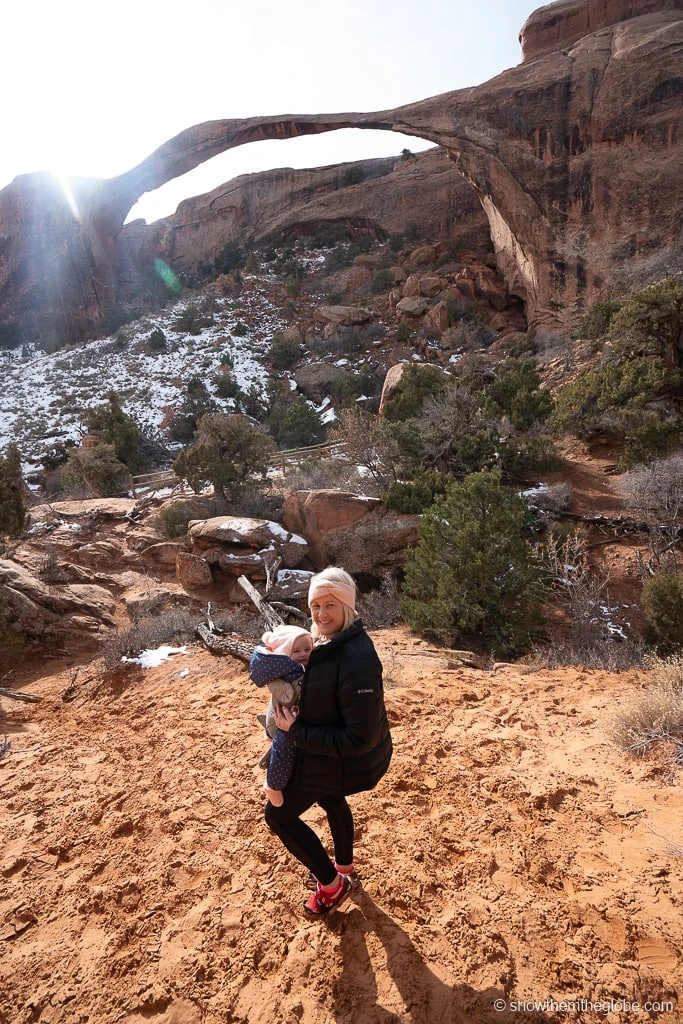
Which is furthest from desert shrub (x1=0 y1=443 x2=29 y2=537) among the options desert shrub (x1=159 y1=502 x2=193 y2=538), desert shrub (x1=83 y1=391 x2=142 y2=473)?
desert shrub (x1=83 y1=391 x2=142 y2=473)

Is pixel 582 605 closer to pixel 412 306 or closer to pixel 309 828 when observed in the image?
pixel 309 828

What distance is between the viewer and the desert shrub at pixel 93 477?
50.5ft

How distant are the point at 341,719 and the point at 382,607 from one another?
630 cm

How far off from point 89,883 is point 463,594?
4.87 metres

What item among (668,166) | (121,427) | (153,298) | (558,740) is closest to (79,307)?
(153,298)

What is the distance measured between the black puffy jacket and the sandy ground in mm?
786

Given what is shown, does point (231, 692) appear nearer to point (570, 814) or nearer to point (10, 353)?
point (570, 814)

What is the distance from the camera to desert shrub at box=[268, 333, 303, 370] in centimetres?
2595

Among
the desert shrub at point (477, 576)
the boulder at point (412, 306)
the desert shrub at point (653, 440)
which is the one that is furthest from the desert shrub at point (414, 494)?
the boulder at point (412, 306)

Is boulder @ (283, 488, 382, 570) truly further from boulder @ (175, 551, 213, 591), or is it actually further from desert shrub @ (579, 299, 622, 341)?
desert shrub @ (579, 299, 622, 341)

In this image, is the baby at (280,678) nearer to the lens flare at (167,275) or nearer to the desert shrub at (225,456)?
the desert shrub at (225,456)

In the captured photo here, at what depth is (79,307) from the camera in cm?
3441

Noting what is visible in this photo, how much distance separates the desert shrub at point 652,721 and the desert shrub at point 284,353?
993 inches

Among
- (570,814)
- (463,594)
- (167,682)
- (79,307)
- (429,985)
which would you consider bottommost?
(463,594)
